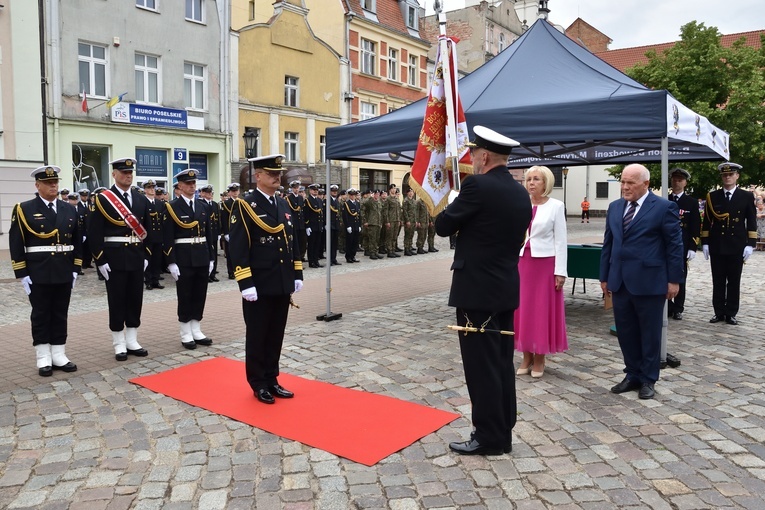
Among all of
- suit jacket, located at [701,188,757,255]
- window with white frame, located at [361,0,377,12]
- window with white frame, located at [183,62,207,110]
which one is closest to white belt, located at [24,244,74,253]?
suit jacket, located at [701,188,757,255]

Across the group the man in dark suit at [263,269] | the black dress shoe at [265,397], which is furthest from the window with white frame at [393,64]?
the black dress shoe at [265,397]

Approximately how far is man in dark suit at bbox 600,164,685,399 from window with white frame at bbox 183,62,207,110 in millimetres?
21972

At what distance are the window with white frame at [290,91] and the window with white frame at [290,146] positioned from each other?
1.38m

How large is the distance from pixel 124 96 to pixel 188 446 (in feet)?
67.7

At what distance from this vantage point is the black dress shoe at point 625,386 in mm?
5348

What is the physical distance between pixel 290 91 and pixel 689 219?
23191 mm

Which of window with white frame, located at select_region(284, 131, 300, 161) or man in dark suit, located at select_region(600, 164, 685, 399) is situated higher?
window with white frame, located at select_region(284, 131, 300, 161)

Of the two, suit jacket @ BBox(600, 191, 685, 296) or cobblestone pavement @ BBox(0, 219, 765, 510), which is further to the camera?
suit jacket @ BBox(600, 191, 685, 296)

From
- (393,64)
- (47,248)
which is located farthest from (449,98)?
(393,64)

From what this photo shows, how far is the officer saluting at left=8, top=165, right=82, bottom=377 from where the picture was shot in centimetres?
594

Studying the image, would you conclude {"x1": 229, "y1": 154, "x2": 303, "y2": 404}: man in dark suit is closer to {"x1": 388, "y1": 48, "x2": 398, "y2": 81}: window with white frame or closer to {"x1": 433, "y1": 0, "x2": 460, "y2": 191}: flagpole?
{"x1": 433, "y1": 0, "x2": 460, "y2": 191}: flagpole

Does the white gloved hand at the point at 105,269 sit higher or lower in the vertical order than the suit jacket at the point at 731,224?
lower

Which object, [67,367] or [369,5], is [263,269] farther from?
[369,5]

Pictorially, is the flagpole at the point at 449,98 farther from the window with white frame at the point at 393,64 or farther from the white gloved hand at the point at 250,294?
the window with white frame at the point at 393,64
